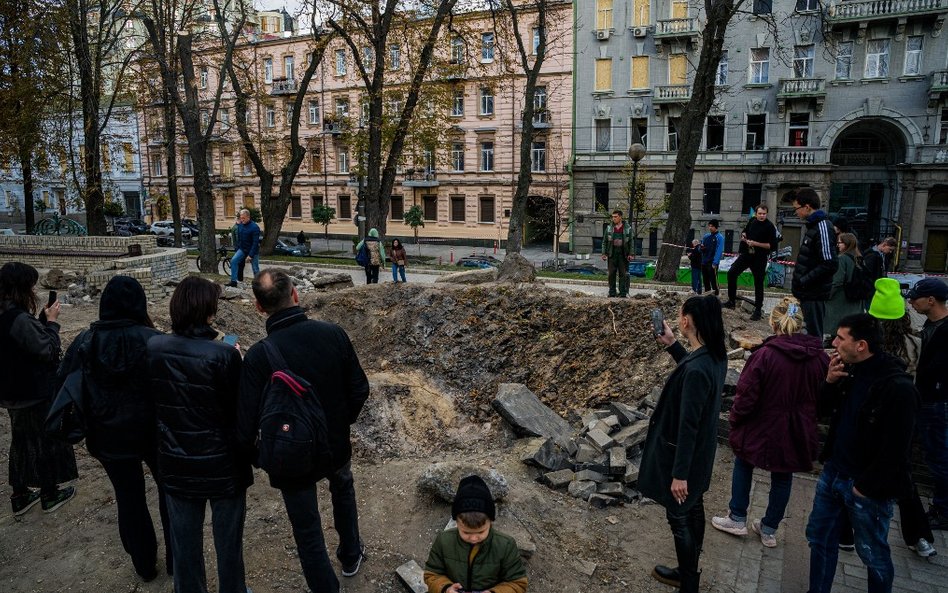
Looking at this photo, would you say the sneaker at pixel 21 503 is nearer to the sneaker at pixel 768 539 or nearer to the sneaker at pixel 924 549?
the sneaker at pixel 768 539

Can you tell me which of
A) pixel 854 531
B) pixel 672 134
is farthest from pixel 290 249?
pixel 854 531

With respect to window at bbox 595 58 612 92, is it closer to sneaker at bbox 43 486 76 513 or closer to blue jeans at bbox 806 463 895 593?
blue jeans at bbox 806 463 895 593

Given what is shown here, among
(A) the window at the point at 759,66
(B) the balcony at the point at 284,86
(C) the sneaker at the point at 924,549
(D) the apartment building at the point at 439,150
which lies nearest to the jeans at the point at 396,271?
(C) the sneaker at the point at 924,549

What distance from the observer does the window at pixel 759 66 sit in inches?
1206

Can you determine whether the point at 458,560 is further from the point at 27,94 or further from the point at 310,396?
the point at 27,94

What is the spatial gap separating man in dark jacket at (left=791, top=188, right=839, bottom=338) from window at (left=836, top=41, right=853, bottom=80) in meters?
29.0

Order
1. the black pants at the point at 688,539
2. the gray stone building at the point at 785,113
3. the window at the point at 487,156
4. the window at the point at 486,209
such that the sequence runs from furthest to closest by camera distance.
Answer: the window at the point at 486,209
the window at the point at 487,156
the gray stone building at the point at 785,113
the black pants at the point at 688,539

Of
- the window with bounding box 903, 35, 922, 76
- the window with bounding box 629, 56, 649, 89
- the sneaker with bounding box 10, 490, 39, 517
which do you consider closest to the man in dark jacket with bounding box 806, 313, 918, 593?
the sneaker with bounding box 10, 490, 39, 517

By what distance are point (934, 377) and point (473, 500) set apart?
400 cm

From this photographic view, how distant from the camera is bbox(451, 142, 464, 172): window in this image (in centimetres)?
3798

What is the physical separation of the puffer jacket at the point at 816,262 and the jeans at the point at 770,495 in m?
3.03

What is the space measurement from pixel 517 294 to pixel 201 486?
23.9 ft

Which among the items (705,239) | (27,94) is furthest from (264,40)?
(705,239)

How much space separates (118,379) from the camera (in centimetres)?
346
